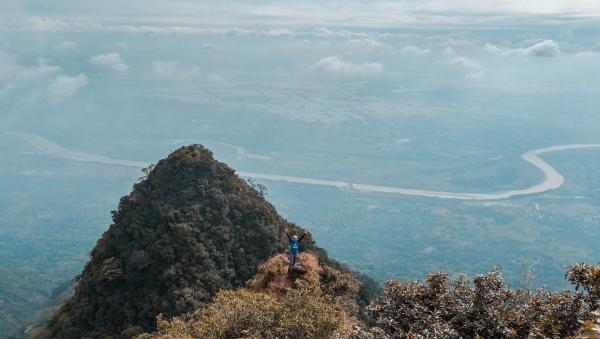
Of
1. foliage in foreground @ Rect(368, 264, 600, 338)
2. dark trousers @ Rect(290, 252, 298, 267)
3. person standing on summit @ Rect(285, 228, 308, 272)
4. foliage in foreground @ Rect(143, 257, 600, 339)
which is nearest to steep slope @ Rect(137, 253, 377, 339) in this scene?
foliage in foreground @ Rect(143, 257, 600, 339)

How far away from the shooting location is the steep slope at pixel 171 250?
3772 cm

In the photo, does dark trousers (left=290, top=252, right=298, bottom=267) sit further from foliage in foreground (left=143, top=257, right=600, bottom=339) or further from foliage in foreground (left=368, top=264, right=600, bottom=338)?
foliage in foreground (left=368, top=264, right=600, bottom=338)

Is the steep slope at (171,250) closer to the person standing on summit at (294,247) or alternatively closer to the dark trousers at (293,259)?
the dark trousers at (293,259)

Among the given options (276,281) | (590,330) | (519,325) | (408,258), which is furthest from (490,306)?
(408,258)

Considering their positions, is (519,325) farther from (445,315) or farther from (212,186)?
(212,186)

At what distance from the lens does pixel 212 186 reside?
47.3 m

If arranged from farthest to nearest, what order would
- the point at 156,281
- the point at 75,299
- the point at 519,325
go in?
the point at 75,299 < the point at 156,281 < the point at 519,325

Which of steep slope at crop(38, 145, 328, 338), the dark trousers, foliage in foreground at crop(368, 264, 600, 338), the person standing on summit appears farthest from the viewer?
steep slope at crop(38, 145, 328, 338)

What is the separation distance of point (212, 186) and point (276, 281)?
70.9ft

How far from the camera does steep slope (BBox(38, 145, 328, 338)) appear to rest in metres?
37.7

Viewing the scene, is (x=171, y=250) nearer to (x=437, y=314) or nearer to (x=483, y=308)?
(x=437, y=314)

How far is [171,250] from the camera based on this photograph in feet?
128

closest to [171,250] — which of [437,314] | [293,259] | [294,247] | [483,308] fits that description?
[293,259]

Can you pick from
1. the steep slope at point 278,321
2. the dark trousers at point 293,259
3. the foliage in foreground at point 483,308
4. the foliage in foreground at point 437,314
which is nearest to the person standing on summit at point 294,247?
the dark trousers at point 293,259
